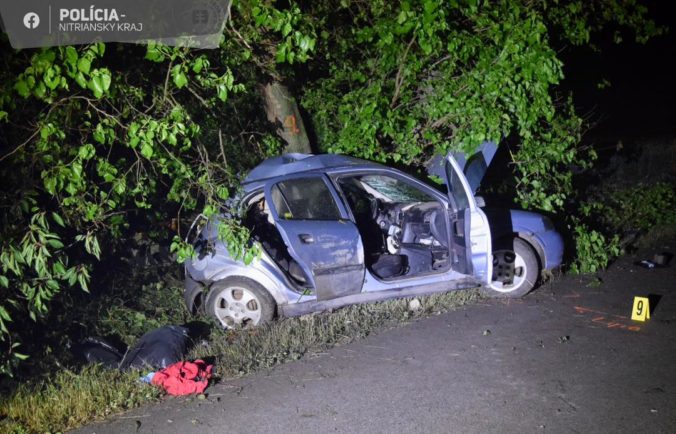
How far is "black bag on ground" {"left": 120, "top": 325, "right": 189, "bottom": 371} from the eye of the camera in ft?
18.2

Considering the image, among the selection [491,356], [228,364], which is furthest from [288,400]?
[491,356]

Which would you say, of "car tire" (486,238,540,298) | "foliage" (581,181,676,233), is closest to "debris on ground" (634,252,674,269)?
"foliage" (581,181,676,233)

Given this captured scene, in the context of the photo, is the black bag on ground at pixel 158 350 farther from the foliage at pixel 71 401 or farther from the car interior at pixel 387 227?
the car interior at pixel 387 227

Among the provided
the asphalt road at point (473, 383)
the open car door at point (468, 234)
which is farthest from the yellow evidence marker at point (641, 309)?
the open car door at point (468, 234)

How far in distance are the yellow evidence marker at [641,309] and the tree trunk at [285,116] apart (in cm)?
447

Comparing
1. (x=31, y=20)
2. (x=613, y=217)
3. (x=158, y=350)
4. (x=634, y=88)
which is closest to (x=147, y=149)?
(x=31, y=20)

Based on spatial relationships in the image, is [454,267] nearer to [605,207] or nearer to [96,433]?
[96,433]

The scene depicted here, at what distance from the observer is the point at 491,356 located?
5.43 meters

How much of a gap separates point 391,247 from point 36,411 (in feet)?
13.1

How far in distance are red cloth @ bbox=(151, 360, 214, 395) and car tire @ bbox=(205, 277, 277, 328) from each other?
3.63 ft

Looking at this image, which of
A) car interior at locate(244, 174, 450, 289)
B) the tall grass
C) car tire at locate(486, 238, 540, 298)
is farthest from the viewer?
car tire at locate(486, 238, 540, 298)

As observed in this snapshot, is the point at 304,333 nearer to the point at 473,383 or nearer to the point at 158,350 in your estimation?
the point at 158,350

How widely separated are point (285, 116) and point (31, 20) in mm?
3523

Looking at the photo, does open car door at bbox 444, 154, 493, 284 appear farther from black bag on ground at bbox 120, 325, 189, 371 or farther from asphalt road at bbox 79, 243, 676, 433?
black bag on ground at bbox 120, 325, 189, 371
